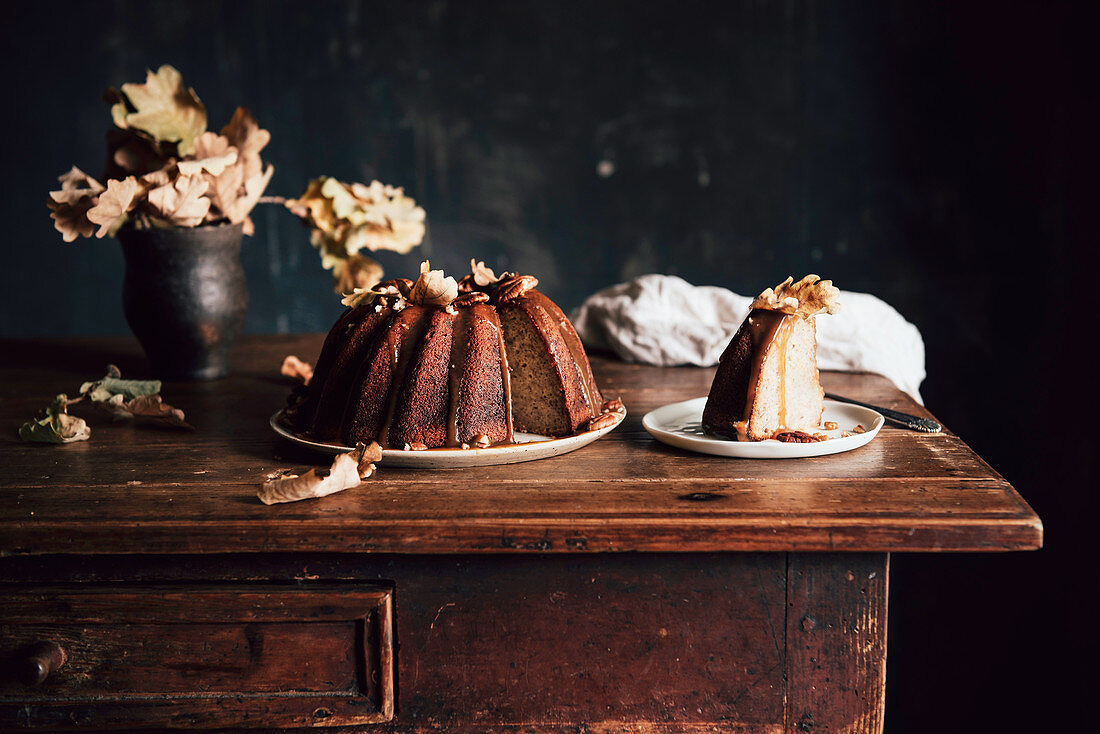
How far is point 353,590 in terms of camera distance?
93 cm

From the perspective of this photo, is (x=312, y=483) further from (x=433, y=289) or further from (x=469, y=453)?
(x=433, y=289)

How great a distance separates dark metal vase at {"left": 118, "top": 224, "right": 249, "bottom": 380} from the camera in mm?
1454

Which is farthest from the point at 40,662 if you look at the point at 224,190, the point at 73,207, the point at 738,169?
the point at 738,169

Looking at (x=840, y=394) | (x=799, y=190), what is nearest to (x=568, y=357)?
(x=840, y=394)

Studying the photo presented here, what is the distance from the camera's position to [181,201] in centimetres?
140

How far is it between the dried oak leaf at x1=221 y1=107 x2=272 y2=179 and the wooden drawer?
0.76 metres

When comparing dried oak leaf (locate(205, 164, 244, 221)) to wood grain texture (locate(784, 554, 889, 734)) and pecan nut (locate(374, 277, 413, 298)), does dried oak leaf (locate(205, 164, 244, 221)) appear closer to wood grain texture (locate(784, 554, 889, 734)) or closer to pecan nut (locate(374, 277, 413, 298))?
pecan nut (locate(374, 277, 413, 298))

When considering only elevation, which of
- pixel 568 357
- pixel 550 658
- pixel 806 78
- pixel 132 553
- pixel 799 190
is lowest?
pixel 550 658

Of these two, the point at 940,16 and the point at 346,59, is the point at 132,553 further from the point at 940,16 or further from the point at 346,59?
the point at 940,16

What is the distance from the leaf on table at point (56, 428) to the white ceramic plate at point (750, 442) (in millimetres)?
686

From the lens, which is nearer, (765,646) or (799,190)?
(765,646)

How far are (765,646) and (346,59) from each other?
210cm

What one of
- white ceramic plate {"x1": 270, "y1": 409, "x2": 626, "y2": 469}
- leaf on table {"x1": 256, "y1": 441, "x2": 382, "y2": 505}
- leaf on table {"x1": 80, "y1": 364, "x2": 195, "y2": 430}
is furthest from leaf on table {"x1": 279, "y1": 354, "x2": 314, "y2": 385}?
leaf on table {"x1": 256, "y1": 441, "x2": 382, "y2": 505}

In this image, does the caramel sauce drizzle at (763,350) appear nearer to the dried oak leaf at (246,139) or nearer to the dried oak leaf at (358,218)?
the dried oak leaf at (358,218)
